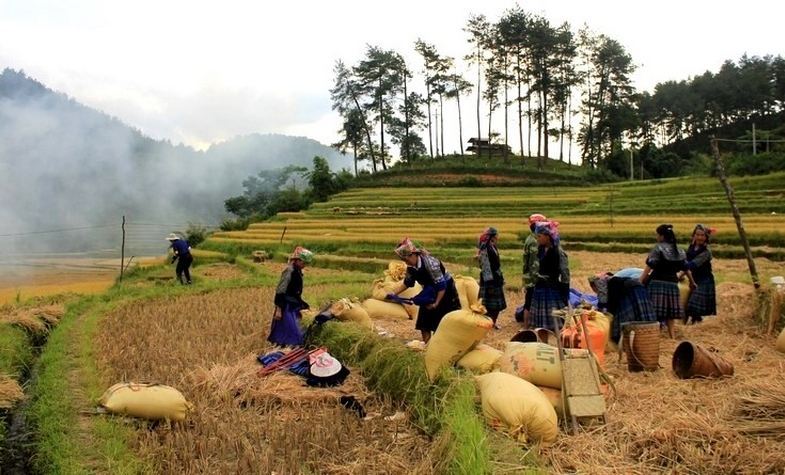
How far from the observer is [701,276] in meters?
7.64

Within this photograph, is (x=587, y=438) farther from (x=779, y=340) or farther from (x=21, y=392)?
(x=21, y=392)

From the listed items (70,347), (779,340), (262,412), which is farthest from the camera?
(70,347)

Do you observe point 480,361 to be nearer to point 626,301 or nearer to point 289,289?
point 626,301

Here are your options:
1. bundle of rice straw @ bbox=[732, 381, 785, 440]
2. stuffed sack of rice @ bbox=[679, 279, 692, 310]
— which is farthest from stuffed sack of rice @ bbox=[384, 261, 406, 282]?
bundle of rice straw @ bbox=[732, 381, 785, 440]

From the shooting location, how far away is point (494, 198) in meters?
34.2

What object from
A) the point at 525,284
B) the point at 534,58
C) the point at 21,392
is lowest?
the point at 21,392

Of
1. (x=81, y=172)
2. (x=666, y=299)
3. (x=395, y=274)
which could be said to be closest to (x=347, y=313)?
(x=395, y=274)

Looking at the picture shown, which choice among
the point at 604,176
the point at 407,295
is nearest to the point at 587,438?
the point at 407,295

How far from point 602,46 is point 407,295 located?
40.4m

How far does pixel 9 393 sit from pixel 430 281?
4199 millimetres

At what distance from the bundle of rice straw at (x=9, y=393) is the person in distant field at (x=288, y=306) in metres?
2.59

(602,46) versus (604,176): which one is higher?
(602,46)

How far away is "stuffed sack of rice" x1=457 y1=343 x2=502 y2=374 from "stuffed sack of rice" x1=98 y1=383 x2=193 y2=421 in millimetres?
2273

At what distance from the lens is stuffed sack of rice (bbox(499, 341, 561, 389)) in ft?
15.2
